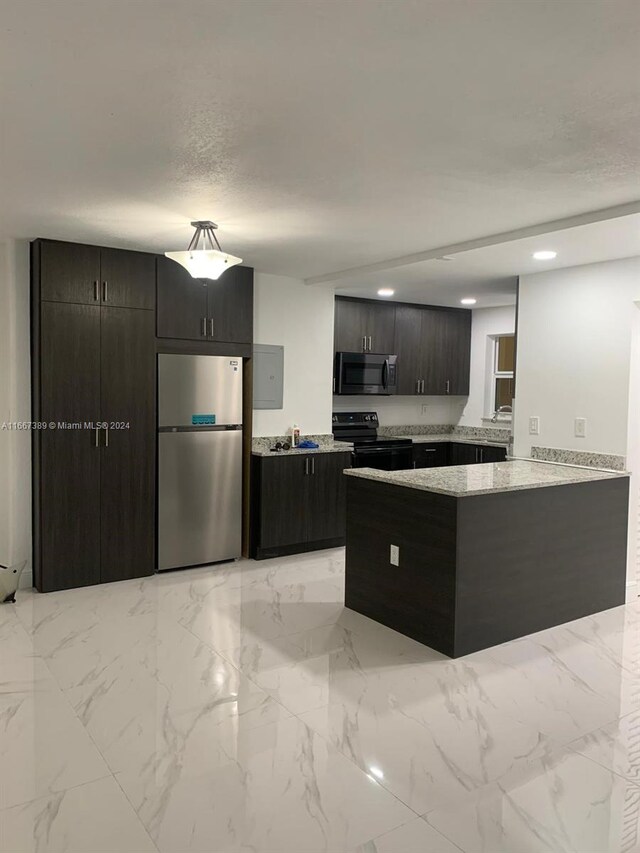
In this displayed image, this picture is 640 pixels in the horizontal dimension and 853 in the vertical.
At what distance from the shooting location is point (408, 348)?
278 inches

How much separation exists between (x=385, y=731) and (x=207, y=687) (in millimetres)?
896

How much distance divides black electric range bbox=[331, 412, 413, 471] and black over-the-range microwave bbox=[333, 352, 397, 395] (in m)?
0.40

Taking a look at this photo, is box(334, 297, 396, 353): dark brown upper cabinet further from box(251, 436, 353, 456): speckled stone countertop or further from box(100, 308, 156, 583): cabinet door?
box(100, 308, 156, 583): cabinet door

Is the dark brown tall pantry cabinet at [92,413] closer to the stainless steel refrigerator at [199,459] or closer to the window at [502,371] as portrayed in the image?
the stainless steel refrigerator at [199,459]

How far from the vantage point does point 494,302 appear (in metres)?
6.85

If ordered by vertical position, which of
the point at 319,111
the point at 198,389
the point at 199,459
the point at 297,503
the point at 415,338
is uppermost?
the point at 319,111

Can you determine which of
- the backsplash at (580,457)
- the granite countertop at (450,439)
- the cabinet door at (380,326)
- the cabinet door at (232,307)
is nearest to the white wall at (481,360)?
the granite countertop at (450,439)

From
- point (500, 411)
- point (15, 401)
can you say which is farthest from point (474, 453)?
point (15, 401)

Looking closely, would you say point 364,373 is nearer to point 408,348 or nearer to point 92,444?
point 408,348

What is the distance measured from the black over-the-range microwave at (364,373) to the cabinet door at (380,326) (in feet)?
0.32

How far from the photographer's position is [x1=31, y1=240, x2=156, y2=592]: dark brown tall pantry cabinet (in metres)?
4.38

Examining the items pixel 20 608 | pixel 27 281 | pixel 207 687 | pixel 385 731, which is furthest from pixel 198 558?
pixel 385 731

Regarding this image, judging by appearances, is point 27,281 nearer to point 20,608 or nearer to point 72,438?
point 72,438

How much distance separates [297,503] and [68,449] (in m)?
1.90
